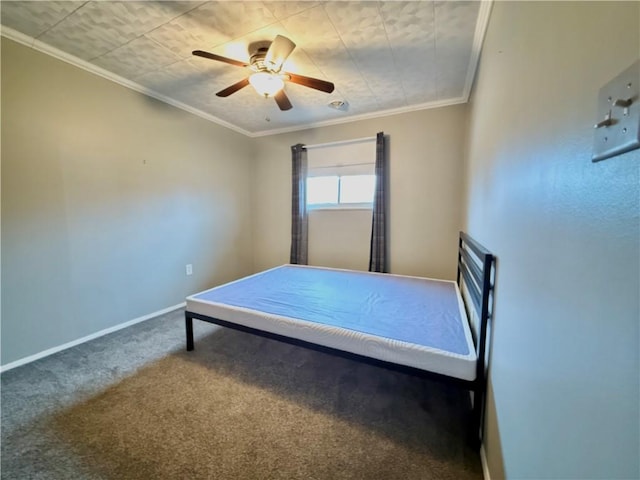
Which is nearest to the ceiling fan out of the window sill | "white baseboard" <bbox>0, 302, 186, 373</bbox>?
the window sill

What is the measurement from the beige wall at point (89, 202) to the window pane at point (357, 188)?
187cm

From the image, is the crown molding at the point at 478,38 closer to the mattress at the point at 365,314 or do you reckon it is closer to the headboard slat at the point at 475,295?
the headboard slat at the point at 475,295

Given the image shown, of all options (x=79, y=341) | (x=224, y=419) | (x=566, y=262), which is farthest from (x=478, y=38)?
(x=79, y=341)

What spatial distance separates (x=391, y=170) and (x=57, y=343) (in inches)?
150

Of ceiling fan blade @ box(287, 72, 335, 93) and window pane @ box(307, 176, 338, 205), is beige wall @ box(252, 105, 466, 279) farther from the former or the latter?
ceiling fan blade @ box(287, 72, 335, 93)

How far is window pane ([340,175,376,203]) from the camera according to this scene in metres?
3.52

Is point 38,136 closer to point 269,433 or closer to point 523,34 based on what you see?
point 269,433

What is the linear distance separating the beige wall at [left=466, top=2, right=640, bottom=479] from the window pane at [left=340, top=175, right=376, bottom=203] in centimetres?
237

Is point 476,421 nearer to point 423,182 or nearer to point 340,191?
point 423,182

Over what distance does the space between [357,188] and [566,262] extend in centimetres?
310

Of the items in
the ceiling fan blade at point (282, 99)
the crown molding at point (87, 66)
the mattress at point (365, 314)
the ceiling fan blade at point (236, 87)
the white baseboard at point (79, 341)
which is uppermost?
the crown molding at point (87, 66)

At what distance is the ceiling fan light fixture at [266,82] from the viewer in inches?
79.0

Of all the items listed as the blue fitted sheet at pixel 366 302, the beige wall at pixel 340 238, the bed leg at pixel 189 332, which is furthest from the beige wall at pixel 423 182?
the bed leg at pixel 189 332

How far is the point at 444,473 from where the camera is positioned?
1.23 m
